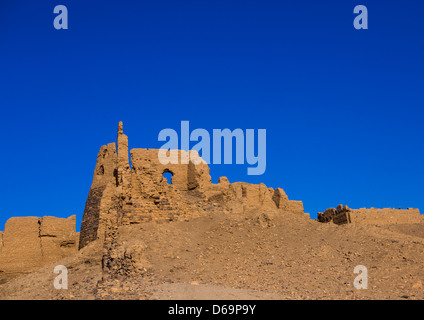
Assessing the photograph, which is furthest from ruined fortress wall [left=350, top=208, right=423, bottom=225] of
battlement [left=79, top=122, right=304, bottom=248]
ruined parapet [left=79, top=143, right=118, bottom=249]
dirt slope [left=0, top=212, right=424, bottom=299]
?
ruined parapet [left=79, top=143, right=118, bottom=249]

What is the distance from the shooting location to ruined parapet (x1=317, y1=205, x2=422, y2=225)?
27.4 meters

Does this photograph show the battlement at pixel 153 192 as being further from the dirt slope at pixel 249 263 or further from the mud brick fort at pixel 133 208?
the dirt slope at pixel 249 263

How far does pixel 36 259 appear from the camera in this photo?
2180cm

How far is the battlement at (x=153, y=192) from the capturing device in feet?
55.5

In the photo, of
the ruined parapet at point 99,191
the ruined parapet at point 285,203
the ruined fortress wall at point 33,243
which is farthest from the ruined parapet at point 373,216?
the ruined fortress wall at point 33,243

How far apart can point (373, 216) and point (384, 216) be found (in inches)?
35.6

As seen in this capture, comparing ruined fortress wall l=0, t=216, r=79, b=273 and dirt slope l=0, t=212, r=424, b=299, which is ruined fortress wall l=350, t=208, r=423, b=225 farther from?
ruined fortress wall l=0, t=216, r=79, b=273

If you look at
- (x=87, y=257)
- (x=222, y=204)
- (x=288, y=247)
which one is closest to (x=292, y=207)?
(x=222, y=204)
